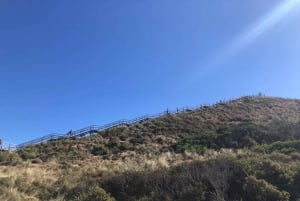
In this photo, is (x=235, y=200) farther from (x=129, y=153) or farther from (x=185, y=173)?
(x=129, y=153)

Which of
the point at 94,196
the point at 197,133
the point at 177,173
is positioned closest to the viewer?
the point at 94,196

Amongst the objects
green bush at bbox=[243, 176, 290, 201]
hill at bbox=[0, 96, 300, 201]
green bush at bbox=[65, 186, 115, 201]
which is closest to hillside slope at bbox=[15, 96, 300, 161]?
hill at bbox=[0, 96, 300, 201]

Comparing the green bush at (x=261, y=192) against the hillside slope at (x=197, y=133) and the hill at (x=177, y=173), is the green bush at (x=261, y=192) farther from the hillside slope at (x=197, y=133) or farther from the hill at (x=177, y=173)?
the hillside slope at (x=197, y=133)

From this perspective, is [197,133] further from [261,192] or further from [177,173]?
[261,192]

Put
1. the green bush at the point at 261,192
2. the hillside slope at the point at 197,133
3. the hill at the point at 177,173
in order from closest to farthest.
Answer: the green bush at the point at 261,192
the hill at the point at 177,173
the hillside slope at the point at 197,133

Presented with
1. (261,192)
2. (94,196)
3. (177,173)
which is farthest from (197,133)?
(261,192)

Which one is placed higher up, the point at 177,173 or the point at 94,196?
the point at 177,173

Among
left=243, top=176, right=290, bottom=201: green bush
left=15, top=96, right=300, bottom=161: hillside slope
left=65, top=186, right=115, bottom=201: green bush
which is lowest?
left=243, top=176, right=290, bottom=201: green bush

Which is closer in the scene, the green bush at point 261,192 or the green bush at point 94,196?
the green bush at point 261,192

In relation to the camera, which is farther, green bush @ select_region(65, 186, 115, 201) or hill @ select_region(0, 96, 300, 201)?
green bush @ select_region(65, 186, 115, 201)

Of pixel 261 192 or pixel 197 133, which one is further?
pixel 197 133

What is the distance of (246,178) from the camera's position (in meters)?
17.0

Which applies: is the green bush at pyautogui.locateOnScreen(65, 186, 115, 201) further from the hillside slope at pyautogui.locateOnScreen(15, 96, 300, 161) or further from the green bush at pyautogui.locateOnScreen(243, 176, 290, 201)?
the hillside slope at pyautogui.locateOnScreen(15, 96, 300, 161)

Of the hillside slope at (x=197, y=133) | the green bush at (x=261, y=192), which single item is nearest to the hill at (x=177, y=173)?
the green bush at (x=261, y=192)
